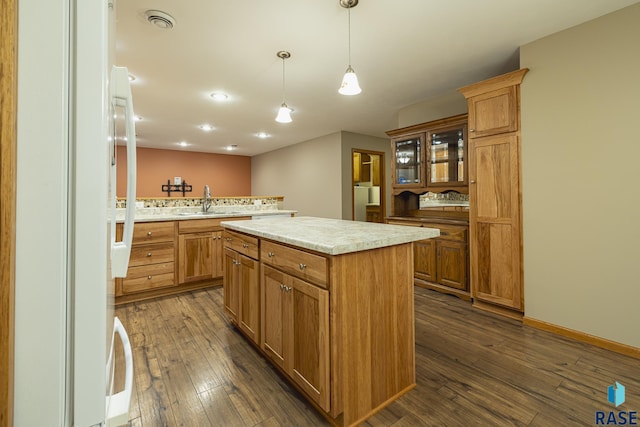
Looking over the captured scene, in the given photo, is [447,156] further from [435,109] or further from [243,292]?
[243,292]

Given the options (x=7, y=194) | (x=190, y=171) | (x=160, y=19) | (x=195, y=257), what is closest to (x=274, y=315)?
(x=7, y=194)

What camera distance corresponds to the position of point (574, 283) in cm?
227

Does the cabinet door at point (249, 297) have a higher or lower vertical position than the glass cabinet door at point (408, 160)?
lower

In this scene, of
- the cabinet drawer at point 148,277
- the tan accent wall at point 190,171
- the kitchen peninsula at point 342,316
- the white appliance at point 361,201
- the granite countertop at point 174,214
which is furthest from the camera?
the tan accent wall at point 190,171

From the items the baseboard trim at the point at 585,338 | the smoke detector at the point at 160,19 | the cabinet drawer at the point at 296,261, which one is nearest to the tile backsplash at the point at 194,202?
the smoke detector at the point at 160,19

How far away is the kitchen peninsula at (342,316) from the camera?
133 centimetres

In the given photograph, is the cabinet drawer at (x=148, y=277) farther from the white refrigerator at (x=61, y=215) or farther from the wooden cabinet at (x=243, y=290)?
the white refrigerator at (x=61, y=215)

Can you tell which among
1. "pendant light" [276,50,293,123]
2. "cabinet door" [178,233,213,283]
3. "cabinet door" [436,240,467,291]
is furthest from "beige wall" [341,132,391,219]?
"pendant light" [276,50,293,123]

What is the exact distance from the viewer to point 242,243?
213cm

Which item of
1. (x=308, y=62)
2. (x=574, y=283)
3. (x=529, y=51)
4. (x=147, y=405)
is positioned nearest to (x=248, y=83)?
(x=308, y=62)

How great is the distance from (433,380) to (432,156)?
110 inches

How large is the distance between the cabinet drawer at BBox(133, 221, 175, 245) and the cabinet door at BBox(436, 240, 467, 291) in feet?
10.7

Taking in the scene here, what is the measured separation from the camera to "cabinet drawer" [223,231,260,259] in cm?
197

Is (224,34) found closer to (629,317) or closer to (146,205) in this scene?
(146,205)
